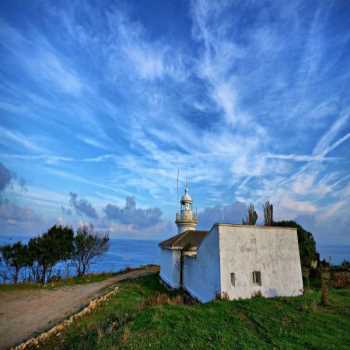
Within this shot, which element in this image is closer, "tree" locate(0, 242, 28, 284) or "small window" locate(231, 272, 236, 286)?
"small window" locate(231, 272, 236, 286)

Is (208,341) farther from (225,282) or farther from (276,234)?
(276,234)

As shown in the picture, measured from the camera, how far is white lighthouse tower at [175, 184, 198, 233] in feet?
78.7

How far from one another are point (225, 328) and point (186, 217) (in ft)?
52.0

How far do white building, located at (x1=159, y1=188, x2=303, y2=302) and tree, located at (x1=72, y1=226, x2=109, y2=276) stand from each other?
22215 millimetres

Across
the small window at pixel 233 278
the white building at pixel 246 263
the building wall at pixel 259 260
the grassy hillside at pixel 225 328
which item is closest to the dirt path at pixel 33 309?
the grassy hillside at pixel 225 328

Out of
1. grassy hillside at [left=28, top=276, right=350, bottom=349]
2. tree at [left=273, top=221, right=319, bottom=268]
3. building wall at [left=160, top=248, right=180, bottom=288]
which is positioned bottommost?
grassy hillside at [left=28, top=276, right=350, bottom=349]

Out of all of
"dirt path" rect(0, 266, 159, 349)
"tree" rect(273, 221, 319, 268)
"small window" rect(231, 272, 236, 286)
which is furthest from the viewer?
"tree" rect(273, 221, 319, 268)

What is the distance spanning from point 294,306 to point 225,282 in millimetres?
3407

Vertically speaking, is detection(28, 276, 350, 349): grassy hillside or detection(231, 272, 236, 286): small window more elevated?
detection(231, 272, 236, 286): small window

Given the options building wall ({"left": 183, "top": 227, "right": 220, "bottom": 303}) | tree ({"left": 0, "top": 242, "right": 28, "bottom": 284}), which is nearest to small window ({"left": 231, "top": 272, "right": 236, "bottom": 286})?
building wall ({"left": 183, "top": 227, "right": 220, "bottom": 303})

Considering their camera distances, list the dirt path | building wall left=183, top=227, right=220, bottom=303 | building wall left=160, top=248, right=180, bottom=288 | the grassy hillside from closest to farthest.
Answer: the grassy hillside → the dirt path → building wall left=183, top=227, right=220, bottom=303 → building wall left=160, top=248, right=180, bottom=288

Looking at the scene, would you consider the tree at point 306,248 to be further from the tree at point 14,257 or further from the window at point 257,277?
the tree at point 14,257

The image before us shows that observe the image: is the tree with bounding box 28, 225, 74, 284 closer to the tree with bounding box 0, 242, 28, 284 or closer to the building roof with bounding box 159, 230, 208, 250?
the tree with bounding box 0, 242, 28, 284

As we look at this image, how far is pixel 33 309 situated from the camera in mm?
14852
